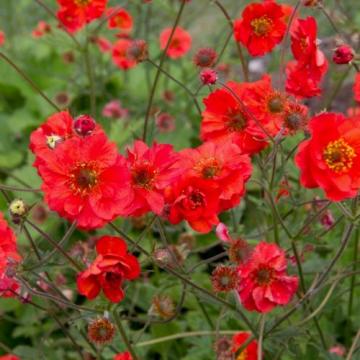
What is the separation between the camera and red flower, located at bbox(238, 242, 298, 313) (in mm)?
1692

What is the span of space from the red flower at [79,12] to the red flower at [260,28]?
0.60m

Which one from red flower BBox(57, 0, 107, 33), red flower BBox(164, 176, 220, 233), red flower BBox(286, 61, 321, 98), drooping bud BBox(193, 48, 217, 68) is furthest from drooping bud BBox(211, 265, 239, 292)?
red flower BBox(57, 0, 107, 33)

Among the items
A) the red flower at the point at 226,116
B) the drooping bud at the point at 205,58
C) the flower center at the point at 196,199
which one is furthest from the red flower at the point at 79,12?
the flower center at the point at 196,199

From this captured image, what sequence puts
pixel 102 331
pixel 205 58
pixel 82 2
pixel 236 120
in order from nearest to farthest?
pixel 102 331
pixel 236 120
pixel 205 58
pixel 82 2

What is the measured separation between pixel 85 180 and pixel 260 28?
0.79m

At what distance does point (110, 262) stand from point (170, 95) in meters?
2.19

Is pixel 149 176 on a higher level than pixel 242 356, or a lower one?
higher

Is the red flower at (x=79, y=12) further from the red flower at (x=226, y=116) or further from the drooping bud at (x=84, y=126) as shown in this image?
the drooping bud at (x=84, y=126)

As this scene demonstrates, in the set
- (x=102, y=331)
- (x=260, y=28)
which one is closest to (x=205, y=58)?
(x=260, y=28)

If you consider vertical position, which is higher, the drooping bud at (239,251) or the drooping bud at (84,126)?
the drooping bud at (84,126)

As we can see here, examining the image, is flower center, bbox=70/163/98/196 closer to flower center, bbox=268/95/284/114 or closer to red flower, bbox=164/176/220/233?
red flower, bbox=164/176/220/233

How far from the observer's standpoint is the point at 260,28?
2.20 metres

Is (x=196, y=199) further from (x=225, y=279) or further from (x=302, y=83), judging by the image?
(x=302, y=83)

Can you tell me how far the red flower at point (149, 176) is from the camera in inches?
65.0
